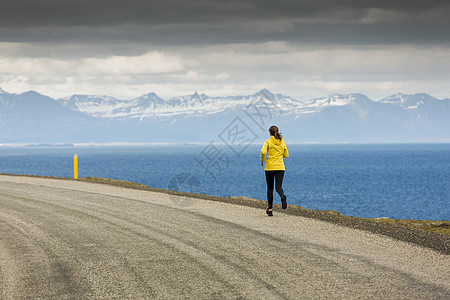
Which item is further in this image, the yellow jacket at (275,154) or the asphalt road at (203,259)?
the yellow jacket at (275,154)

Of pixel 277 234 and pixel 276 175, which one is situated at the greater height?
pixel 276 175

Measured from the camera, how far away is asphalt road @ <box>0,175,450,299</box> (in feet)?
22.3

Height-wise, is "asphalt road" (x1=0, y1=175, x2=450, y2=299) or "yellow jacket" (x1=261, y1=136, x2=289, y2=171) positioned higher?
"yellow jacket" (x1=261, y1=136, x2=289, y2=171)

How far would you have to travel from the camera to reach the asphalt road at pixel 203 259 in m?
6.80

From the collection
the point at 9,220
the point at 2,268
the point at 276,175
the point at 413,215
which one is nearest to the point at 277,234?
the point at 276,175

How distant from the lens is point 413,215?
44.8 meters

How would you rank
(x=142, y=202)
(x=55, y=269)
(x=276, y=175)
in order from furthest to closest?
(x=142, y=202), (x=276, y=175), (x=55, y=269)

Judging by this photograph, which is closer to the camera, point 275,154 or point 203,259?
point 203,259

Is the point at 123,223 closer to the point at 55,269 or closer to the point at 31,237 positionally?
the point at 31,237

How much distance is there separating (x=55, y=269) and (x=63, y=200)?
9348 millimetres

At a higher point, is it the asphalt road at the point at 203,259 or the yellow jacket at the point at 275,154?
the yellow jacket at the point at 275,154

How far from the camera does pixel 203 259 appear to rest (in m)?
8.45

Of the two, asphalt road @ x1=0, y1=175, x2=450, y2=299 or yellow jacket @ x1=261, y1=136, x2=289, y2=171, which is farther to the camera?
yellow jacket @ x1=261, y1=136, x2=289, y2=171

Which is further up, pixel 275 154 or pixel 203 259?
pixel 275 154
